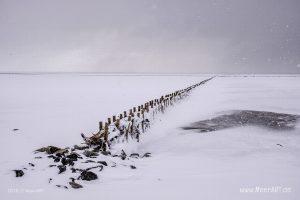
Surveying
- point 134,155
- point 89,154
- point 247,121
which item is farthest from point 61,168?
point 247,121

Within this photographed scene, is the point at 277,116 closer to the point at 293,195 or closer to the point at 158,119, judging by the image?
the point at 158,119

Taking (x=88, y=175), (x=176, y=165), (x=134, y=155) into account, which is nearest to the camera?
(x=88, y=175)

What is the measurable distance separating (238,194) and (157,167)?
8.07ft

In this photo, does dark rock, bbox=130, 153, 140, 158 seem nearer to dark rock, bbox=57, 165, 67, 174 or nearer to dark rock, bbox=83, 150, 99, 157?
dark rock, bbox=83, 150, 99, 157

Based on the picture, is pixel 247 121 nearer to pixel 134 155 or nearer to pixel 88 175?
pixel 134 155

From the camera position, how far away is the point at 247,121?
15258mm

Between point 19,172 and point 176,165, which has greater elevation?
point 19,172

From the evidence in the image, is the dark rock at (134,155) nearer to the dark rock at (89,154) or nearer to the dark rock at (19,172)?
the dark rock at (89,154)

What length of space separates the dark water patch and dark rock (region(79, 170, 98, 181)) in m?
7.00

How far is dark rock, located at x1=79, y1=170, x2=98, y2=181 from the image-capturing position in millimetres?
6821

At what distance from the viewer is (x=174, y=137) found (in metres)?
12.0

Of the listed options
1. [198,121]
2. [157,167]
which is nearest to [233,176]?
[157,167]

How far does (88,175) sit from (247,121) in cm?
1039

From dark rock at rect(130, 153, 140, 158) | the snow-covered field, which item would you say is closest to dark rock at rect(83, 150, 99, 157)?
the snow-covered field
